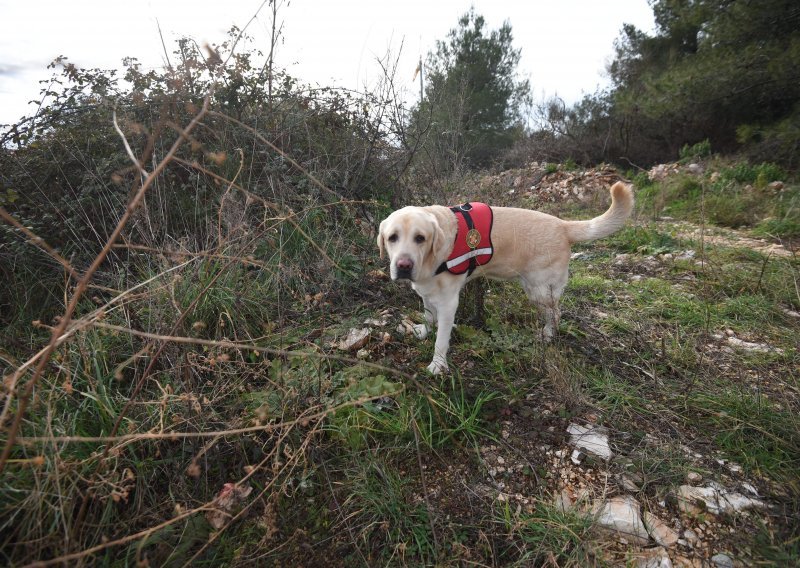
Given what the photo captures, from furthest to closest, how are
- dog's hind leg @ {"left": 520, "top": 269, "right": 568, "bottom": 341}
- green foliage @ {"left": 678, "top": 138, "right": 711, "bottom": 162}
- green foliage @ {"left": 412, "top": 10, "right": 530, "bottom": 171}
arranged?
1. green foliage @ {"left": 412, "top": 10, "right": 530, "bottom": 171}
2. green foliage @ {"left": 678, "top": 138, "right": 711, "bottom": 162}
3. dog's hind leg @ {"left": 520, "top": 269, "right": 568, "bottom": 341}

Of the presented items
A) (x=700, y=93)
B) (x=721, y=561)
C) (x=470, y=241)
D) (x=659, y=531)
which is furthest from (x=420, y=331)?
(x=700, y=93)

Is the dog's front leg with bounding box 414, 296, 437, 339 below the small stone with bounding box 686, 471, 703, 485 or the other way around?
the other way around

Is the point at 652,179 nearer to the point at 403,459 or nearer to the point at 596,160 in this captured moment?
the point at 596,160

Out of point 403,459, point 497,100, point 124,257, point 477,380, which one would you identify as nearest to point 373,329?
point 477,380

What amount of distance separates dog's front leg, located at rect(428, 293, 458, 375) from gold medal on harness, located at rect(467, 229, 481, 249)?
402 mm

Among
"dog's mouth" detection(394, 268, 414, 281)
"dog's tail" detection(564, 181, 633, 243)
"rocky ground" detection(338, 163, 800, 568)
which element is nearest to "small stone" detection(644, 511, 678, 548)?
"rocky ground" detection(338, 163, 800, 568)

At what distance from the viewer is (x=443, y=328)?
9.18 feet

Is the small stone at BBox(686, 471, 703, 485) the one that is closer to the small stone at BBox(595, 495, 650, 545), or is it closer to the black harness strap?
the small stone at BBox(595, 495, 650, 545)

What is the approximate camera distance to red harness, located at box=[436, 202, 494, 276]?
2.88 meters

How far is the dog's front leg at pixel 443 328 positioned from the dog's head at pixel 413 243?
0.24 metres

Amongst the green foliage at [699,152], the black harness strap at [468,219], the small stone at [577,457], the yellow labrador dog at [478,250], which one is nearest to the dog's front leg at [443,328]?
the yellow labrador dog at [478,250]

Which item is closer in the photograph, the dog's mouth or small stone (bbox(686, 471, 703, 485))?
small stone (bbox(686, 471, 703, 485))

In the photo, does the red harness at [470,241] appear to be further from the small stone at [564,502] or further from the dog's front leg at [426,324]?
the small stone at [564,502]

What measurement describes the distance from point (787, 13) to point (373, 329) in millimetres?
10722
